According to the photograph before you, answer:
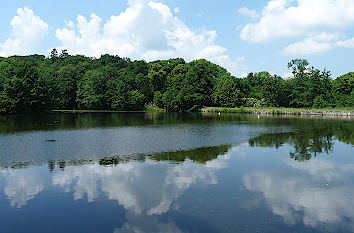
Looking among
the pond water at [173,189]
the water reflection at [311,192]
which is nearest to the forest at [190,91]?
the pond water at [173,189]

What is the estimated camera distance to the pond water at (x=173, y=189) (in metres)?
10.6

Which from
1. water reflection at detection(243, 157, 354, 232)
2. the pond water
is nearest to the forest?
the pond water

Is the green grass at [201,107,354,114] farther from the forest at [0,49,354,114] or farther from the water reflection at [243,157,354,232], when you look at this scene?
the water reflection at [243,157,354,232]

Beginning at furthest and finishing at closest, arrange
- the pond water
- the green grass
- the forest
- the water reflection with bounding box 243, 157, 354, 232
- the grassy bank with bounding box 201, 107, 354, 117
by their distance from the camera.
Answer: the forest → the green grass → the grassy bank with bounding box 201, 107, 354, 117 → the water reflection with bounding box 243, 157, 354, 232 → the pond water

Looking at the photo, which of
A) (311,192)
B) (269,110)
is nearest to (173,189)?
(311,192)

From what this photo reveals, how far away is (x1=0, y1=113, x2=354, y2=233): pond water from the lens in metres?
10.6

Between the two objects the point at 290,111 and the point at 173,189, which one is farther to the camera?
the point at 290,111

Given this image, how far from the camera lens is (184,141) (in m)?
29.7

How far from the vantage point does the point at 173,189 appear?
1427 centimetres

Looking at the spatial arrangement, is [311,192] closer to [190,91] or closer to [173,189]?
[173,189]

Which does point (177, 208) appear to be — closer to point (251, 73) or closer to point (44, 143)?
point (44, 143)

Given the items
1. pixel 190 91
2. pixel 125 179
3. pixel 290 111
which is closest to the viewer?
Result: pixel 125 179

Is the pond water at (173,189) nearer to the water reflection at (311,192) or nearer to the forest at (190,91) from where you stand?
the water reflection at (311,192)

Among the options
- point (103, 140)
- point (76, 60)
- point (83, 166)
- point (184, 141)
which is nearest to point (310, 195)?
point (83, 166)
